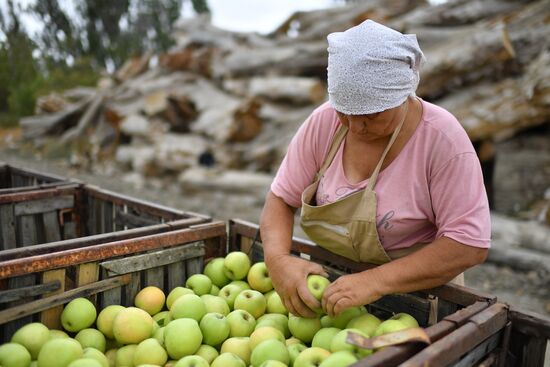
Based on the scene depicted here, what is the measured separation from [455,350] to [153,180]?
10340 mm

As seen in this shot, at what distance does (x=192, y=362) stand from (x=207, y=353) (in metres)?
0.18

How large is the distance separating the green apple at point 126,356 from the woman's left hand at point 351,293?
86cm

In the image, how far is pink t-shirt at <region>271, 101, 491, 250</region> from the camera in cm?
187

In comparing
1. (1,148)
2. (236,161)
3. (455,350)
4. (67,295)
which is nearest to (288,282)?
(455,350)

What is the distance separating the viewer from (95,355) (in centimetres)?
194

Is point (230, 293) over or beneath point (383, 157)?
beneath

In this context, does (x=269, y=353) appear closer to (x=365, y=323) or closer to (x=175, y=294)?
(x=365, y=323)

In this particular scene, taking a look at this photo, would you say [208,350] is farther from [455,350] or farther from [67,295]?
[455,350]

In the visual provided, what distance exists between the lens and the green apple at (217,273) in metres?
2.68

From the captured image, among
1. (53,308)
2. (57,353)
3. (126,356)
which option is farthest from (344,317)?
(53,308)

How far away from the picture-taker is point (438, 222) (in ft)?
6.46

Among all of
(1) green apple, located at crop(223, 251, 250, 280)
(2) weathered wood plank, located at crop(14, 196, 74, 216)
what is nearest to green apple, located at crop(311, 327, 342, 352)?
(1) green apple, located at crop(223, 251, 250, 280)

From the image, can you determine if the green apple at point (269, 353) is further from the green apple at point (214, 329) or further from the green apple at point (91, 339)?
the green apple at point (91, 339)

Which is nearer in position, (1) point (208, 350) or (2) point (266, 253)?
(1) point (208, 350)
